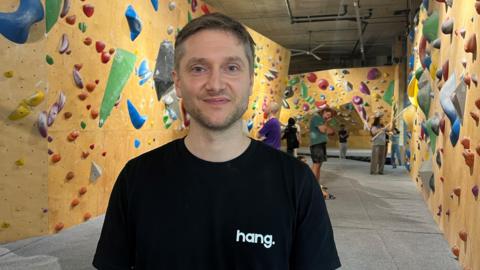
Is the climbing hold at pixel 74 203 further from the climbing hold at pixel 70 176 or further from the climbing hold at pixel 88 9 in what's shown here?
the climbing hold at pixel 88 9

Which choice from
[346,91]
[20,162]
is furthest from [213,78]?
[346,91]

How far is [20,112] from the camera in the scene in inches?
127

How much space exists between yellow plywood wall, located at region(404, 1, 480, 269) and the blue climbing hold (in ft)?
10.8

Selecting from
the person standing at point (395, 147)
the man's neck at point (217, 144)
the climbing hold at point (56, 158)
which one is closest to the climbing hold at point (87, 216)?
the climbing hold at point (56, 158)

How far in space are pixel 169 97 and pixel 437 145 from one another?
3.40 meters

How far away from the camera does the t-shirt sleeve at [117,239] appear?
1025mm

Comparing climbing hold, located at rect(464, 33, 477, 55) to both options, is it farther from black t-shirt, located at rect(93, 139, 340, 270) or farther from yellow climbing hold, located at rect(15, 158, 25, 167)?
yellow climbing hold, located at rect(15, 158, 25, 167)

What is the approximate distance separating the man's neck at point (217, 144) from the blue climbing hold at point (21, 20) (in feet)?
9.05

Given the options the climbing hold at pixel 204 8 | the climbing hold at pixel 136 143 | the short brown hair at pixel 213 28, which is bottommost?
the climbing hold at pixel 136 143

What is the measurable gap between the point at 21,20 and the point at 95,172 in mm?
1607

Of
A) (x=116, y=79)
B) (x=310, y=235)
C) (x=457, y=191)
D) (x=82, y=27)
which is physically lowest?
Result: (x=457, y=191)

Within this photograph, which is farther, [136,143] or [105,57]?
[136,143]

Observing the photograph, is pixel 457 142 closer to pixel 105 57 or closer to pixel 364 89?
pixel 105 57

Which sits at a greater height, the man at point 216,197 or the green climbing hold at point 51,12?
the green climbing hold at point 51,12
